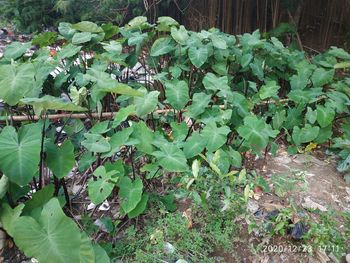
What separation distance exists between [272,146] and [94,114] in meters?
1.12

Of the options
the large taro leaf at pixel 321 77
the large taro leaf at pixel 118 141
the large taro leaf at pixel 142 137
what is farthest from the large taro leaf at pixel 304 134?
the large taro leaf at pixel 118 141

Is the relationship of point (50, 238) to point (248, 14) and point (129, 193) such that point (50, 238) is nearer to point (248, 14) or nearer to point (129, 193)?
point (129, 193)

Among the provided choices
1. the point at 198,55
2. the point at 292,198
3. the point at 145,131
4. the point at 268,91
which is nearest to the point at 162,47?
the point at 198,55

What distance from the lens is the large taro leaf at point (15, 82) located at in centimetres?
150

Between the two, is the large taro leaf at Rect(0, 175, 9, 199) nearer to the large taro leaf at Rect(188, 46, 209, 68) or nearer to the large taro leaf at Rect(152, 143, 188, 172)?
the large taro leaf at Rect(152, 143, 188, 172)

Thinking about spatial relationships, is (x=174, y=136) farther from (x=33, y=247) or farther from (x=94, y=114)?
(x=33, y=247)

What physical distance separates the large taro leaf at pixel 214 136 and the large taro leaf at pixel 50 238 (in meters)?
0.80

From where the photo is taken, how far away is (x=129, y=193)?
163cm

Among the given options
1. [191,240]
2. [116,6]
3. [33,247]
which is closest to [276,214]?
[191,240]

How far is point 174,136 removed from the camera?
77.8 inches

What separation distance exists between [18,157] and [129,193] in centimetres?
50

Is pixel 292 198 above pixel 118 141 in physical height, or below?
below

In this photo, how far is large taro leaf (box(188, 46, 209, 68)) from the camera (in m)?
2.35

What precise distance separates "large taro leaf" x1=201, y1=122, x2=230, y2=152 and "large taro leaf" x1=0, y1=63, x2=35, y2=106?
0.88 metres
